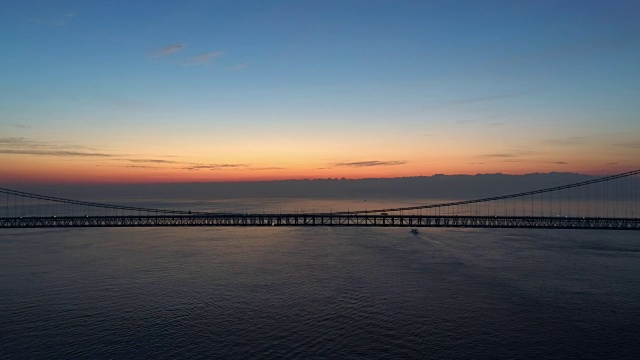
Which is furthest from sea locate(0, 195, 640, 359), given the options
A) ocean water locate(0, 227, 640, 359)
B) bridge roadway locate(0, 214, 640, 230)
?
bridge roadway locate(0, 214, 640, 230)

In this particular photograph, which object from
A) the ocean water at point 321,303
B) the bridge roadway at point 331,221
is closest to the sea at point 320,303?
the ocean water at point 321,303

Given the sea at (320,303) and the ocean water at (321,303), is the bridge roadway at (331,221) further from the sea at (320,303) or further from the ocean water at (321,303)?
the sea at (320,303)

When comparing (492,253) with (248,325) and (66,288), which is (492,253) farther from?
(66,288)

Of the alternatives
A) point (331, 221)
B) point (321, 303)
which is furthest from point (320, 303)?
point (331, 221)

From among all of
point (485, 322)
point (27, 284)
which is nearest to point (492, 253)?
point (485, 322)

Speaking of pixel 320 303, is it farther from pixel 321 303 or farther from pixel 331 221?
pixel 331 221

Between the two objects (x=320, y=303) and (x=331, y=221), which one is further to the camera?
(x=331, y=221)
